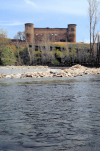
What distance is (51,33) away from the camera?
5797 cm

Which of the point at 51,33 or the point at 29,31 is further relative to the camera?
the point at 51,33

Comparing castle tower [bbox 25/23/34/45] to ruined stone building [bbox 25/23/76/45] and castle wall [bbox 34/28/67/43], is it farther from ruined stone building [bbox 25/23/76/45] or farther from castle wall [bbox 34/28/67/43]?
castle wall [bbox 34/28/67/43]

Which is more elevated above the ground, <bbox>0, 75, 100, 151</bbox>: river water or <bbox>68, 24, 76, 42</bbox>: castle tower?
<bbox>68, 24, 76, 42</bbox>: castle tower

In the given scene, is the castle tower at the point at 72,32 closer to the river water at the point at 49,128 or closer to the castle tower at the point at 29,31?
the castle tower at the point at 29,31

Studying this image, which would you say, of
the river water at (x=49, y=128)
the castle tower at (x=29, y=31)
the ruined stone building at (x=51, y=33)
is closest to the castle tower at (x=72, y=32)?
the ruined stone building at (x=51, y=33)

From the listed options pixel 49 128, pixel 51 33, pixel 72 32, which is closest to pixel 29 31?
pixel 51 33

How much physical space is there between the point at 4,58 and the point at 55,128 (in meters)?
27.7

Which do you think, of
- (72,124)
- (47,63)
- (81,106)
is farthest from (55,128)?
(47,63)

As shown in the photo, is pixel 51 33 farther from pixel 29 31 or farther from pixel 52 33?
pixel 29 31

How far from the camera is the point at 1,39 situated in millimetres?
35406

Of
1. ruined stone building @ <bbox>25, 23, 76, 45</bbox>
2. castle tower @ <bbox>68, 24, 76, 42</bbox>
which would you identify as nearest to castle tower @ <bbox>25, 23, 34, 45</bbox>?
ruined stone building @ <bbox>25, 23, 76, 45</bbox>

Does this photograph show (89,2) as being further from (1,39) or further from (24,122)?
(24,122)

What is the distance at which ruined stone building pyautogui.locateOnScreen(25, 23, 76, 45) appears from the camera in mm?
54906

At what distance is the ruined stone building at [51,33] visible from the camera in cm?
5491
